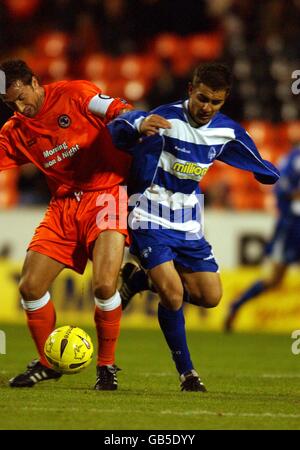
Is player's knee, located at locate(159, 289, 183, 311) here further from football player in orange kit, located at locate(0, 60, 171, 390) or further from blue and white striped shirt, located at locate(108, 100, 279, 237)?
blue and white striped shirt, located at locate(108, 100, 279, 237)

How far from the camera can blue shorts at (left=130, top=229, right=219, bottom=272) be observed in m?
6.58

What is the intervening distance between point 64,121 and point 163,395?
6.16 ft

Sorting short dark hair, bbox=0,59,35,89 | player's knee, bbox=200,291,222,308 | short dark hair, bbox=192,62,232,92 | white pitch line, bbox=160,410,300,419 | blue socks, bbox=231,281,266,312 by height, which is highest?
blue socks, bbox=231,281,266,312

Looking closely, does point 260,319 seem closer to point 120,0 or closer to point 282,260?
point 282,260

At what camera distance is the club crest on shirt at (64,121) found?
22.0 feet

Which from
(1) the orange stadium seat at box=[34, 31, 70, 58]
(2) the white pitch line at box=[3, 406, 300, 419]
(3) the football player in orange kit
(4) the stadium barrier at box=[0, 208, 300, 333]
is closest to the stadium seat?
(1) the orange stadium seat at box=[34, 31, 70, 58]

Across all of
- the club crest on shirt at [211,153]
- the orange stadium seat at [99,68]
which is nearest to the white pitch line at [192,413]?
the club crest on shirt at [211,153]

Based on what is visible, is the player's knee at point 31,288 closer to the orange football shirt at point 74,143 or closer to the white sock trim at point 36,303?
the white sock trim at point 36,303

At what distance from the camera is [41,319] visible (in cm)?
Answer: 677

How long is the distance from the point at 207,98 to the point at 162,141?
0.48m

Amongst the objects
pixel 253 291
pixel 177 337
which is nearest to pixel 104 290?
pixel 177 337

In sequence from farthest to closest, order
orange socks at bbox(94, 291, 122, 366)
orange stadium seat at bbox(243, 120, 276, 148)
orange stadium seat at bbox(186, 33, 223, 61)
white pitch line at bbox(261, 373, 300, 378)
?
1. orange stadium seat at bbox(186, 33, 223, 61)
2. orange stadium seat at bbox(243, 120, 276, 148)
3. white pitch line at bbox(261, 373, 300, 378)
4. orange socks at bbox(94, 291, 122, 366)

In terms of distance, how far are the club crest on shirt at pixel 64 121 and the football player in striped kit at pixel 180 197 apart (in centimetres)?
40

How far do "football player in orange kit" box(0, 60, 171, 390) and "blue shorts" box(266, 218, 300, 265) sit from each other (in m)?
4.88
